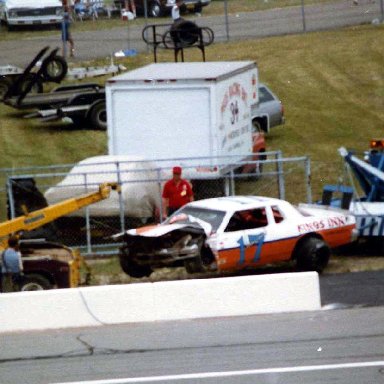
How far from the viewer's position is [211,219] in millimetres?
20953

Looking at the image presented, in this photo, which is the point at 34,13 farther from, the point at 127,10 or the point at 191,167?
the point at 191,167

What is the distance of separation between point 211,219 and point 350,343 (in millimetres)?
5352

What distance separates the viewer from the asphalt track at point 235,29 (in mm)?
41344

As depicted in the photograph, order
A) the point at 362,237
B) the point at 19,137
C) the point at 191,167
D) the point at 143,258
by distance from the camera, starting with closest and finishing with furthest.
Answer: the point at 143,258 → the point at 362,237 → the point at 191,167 → the point at 19,137

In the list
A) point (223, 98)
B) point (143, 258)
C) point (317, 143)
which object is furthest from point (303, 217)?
point (317, 143)

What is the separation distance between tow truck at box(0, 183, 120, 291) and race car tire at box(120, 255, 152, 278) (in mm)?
708

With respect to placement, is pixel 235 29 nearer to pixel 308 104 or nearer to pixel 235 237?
pixel 308 104

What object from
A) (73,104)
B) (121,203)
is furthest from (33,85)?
(121,203)

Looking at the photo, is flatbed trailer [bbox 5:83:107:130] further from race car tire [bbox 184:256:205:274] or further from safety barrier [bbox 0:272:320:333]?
safety barrier [bbox 0:272:320:333]

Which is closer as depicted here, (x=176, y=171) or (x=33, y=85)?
(x=176, y=171)

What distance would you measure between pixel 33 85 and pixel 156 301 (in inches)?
673

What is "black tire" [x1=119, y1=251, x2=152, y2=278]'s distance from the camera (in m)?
20.8

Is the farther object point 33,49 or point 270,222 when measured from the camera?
point 33,49

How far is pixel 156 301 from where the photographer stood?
58.6ft
